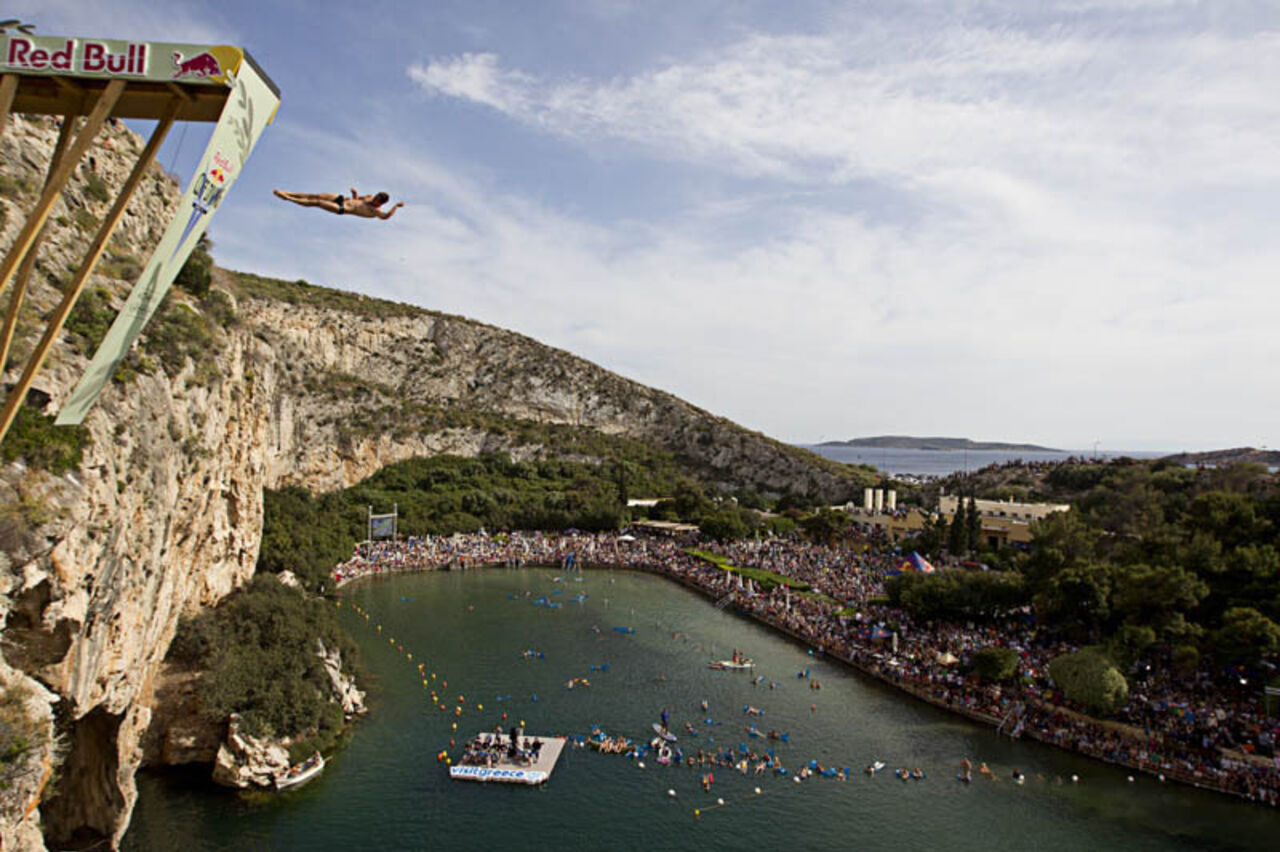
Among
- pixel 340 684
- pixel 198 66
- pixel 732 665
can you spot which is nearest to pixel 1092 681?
pixel 732 665

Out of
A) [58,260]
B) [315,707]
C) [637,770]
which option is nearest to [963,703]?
[637,770]

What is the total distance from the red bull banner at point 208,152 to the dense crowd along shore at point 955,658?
90.3ft

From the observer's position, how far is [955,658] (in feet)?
95.5

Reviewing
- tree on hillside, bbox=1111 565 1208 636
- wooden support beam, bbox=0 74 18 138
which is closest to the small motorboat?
tree on hillside, bbox=1111 565 1208 636

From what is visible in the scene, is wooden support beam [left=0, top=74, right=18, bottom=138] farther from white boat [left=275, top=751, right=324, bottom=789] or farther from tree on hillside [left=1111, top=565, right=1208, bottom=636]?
tree on hillside [left=1111, top=565, right=1208, bottom=636]

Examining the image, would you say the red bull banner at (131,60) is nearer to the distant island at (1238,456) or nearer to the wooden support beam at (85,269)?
the wooden support beam at (85,269)

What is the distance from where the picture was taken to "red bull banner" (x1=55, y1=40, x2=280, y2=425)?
7121mm

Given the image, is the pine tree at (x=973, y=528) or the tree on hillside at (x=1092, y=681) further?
the pine tree at (x=973, y=528)

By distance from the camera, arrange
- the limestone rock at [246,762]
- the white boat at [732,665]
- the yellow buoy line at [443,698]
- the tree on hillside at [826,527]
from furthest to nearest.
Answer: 1. the tree on hillside at [826,527]
2. the white boat at [732,665]
3. the yellow buoy line at [443,698]
4. the limestone rock at [246,762]

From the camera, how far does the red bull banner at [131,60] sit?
725 cm

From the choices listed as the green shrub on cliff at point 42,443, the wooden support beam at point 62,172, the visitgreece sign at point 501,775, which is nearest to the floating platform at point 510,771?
the visitgreece sign at point 501,775

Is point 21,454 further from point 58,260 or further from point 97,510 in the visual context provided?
point 58,260

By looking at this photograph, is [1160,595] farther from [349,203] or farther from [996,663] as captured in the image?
[349,203]

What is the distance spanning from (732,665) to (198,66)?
2858cm
